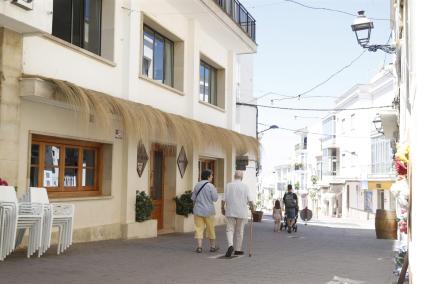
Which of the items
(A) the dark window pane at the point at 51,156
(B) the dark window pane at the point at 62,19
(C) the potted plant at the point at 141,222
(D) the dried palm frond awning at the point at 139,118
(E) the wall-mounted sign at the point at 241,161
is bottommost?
(C) the potted plant at the point at 141,222

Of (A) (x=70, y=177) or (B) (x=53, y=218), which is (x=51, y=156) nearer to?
(A) (x=70, y=177)

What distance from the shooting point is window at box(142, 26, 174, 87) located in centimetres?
1600

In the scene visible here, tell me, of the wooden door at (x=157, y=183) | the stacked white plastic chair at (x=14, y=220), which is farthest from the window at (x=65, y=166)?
the wooden door at (x=157, y=183)

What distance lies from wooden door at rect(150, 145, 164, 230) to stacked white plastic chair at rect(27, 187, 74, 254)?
6322 mm

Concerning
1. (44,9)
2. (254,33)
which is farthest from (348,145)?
(44,9)

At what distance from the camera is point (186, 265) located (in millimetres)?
9586

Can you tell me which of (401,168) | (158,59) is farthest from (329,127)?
(401,168)

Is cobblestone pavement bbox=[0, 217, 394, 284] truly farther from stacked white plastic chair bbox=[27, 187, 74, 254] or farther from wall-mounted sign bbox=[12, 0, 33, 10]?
wall-mounted sign bbox=[12, 0, 33, 10]

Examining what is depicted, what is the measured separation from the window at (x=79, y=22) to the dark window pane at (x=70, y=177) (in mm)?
2994

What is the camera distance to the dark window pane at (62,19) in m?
12.3

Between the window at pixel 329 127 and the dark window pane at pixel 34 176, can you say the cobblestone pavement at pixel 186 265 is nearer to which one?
the dark window pane at pixel 34 176

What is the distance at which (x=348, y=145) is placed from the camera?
189 feet

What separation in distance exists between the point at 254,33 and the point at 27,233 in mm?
15708

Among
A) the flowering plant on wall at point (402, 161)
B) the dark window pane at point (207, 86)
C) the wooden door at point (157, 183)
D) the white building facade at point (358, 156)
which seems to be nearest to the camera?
the flowering plant on wall at point (402, 161)
